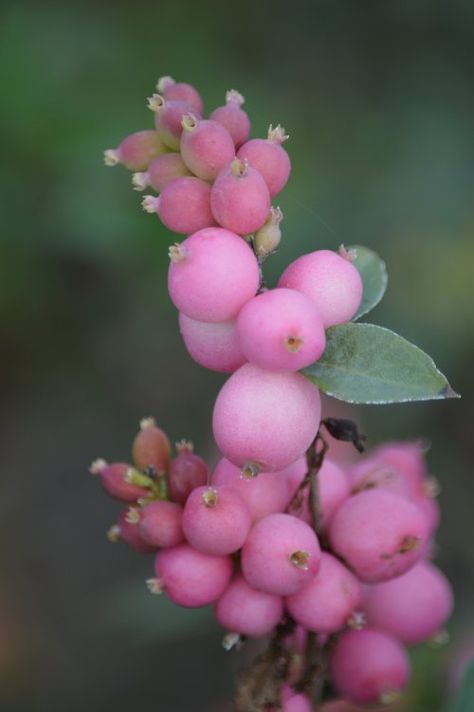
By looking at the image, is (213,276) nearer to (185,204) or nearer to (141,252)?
(185,204)

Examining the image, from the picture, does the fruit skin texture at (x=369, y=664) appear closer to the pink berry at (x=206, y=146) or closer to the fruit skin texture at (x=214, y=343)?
the fruit skin texture at (x=214, y=343)

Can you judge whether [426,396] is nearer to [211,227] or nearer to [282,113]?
[211,227]

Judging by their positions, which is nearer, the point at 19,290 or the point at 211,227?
the point at 211,227

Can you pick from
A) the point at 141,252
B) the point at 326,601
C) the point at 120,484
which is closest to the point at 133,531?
the point at 120,484

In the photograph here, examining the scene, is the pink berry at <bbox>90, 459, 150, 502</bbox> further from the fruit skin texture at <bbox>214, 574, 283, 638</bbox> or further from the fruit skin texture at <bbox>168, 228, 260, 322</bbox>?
the fruit skin texture at <bbox>168, 228, 260, 322</bbox>

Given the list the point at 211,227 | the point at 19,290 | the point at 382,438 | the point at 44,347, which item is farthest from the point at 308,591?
the point at 44,347
